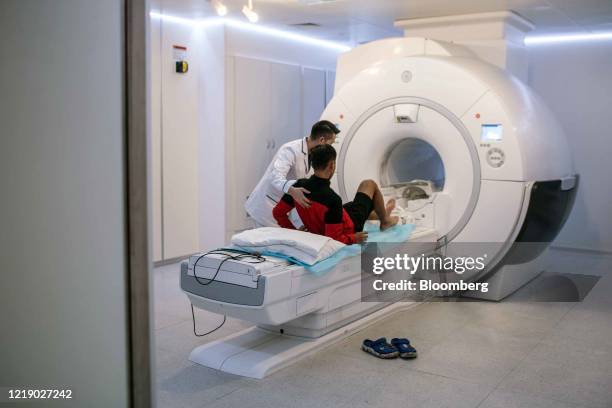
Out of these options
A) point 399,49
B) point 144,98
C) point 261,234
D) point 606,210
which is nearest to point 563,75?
point 606,210

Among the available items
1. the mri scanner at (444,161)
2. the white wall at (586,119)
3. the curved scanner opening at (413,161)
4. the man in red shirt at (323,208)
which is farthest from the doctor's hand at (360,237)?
the white wall at (586,119)

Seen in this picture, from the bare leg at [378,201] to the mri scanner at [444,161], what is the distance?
0.59ft

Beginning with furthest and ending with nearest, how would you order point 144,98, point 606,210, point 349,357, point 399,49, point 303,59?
point 303,59 → point 606,210 → point 399,49 → point 349,357 → point 144,98

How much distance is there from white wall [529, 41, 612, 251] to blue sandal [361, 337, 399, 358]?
11.1 ft

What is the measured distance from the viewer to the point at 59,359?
1.71 m

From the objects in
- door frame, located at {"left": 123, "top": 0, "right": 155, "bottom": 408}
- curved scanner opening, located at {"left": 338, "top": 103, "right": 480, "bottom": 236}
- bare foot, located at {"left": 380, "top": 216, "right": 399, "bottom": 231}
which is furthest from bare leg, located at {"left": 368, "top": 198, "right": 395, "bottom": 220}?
door frame, located at {"left": 123, "top": 0, "right": 155, "bottom": 408}

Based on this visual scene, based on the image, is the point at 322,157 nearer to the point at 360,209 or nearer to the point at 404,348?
the point at 360,209

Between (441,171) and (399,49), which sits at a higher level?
(399,49)

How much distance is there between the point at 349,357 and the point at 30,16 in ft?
6.83

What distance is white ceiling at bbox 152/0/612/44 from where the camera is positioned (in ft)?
14.0

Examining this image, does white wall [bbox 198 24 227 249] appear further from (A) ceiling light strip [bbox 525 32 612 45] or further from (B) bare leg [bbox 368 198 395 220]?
(A) ceiling light strip [bbox 525 32 612 45]

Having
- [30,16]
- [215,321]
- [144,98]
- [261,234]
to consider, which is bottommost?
[215,321]

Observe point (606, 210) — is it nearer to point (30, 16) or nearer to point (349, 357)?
point (349, 357)

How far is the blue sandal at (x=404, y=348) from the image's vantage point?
3.07 metres
